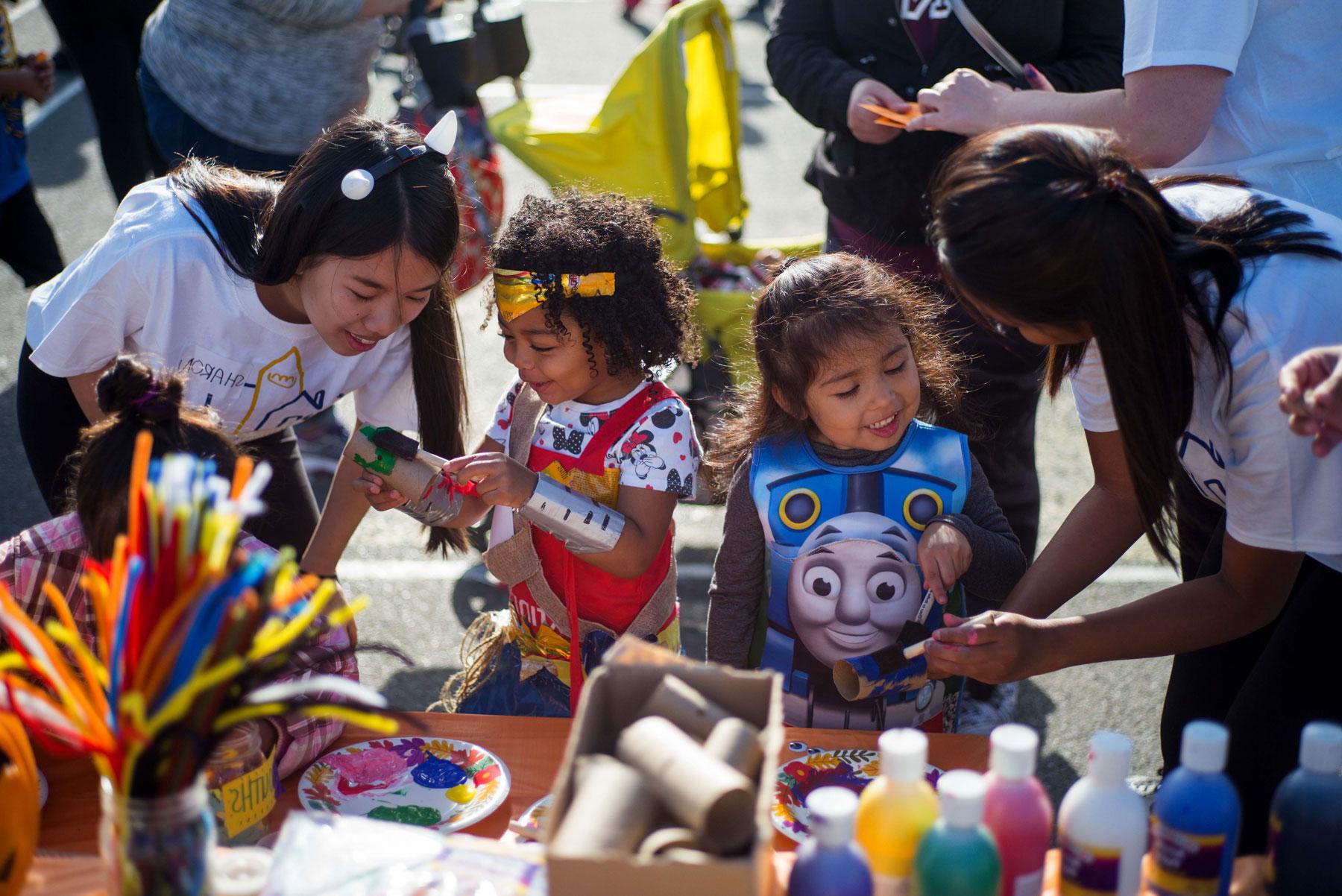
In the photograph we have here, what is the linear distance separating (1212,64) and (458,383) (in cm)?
137

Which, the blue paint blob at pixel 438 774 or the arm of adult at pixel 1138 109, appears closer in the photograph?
the blue paint blob at pixel 438 774

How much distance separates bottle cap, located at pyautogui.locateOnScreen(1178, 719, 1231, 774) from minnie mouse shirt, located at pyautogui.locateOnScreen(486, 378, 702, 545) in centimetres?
107

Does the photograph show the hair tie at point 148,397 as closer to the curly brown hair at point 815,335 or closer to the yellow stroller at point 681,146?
the curly brown hair at point 815,335

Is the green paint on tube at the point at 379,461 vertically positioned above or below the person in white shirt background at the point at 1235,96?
below

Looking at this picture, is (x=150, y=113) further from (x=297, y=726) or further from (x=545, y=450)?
(x=297, y=726)

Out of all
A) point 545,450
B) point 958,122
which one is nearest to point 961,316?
point 958,122

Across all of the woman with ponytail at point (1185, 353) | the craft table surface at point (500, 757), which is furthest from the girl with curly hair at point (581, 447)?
the woman with ponytail at point (1185, 353)

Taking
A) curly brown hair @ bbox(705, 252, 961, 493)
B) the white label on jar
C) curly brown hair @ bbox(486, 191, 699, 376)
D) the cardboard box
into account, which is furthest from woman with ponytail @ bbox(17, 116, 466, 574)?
the white label on jar

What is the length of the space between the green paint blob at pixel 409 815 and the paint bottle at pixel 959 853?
0.69m

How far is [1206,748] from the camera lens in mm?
1075

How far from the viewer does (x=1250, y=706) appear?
66.1 inches

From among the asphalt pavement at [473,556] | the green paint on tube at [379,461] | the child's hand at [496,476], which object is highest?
the green paint on tube at [379,461]

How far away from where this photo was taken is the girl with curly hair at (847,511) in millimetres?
1914

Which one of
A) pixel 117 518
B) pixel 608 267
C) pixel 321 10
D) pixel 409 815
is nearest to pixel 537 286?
pixel 608 267
